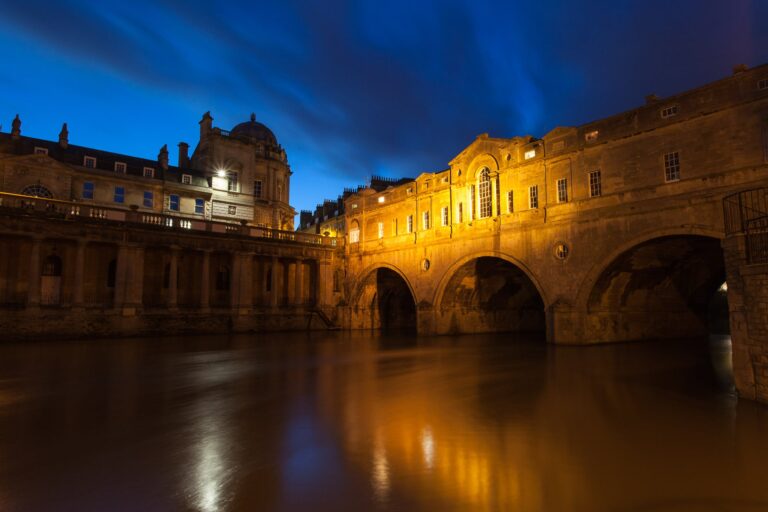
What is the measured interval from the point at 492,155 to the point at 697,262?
13.1 metres

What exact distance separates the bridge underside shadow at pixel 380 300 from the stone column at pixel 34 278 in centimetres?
2225

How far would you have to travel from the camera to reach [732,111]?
58.9ft

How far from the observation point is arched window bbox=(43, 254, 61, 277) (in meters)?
27.8

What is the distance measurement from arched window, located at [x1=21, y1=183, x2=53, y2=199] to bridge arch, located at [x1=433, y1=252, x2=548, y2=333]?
1222 inches

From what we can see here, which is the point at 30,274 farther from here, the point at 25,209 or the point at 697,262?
the point at 697,262

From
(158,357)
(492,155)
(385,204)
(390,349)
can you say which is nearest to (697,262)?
(492,155)

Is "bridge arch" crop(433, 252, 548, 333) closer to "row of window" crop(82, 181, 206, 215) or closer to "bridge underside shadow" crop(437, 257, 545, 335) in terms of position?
"bridge underside shadow" crop(437, 257, 545, 335)

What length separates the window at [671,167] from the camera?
1959 centimetres

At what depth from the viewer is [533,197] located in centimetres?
2530

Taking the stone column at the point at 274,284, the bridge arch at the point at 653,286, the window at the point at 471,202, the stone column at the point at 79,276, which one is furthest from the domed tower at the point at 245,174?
the bridge arch at the point at 653,286

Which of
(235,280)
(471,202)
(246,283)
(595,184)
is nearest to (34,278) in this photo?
(235,280)

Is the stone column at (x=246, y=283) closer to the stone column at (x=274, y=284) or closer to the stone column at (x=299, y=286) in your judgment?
the stone column at (x=274, y=284)

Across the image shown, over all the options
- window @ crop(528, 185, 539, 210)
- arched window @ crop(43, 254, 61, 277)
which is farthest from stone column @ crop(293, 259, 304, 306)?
window @ crop(528, 185, 539, 210)

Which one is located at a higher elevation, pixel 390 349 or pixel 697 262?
pixel 697 262
